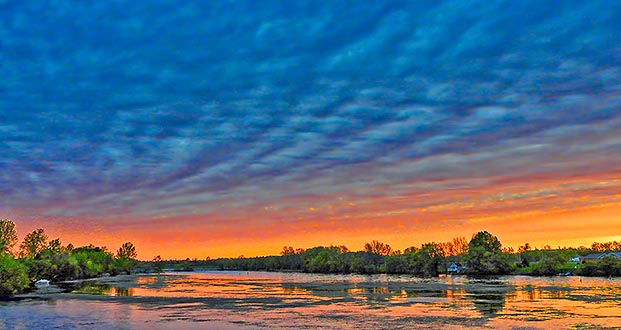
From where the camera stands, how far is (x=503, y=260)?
15425cm

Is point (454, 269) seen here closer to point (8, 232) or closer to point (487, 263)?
point (487, 263)

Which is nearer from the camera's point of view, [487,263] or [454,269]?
[487,263]

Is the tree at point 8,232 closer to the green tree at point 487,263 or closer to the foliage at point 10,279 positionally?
the foliage at point 10,279

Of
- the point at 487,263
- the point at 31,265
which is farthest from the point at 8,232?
the point at 487,263

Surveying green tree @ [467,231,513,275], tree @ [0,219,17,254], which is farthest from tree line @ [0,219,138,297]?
green tree @ [467,231,513,275]

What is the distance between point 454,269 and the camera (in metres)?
178

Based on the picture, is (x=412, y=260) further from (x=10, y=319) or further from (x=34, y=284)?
(x=10, y=319)

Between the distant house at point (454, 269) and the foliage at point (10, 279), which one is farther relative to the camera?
the distant house at point (454, 269)

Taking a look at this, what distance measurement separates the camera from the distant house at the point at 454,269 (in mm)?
172550

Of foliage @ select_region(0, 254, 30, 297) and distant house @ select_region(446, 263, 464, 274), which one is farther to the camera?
distant house @ select_region(446, 263, 464, 274)

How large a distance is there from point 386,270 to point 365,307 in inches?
5673

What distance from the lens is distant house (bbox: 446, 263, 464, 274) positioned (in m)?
173

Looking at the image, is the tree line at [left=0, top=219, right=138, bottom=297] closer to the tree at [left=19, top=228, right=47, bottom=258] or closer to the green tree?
the tree at [left=19, top=228, right=47, bottom=258]

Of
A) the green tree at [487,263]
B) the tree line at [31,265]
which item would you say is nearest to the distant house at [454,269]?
the green tree at [487,263]
